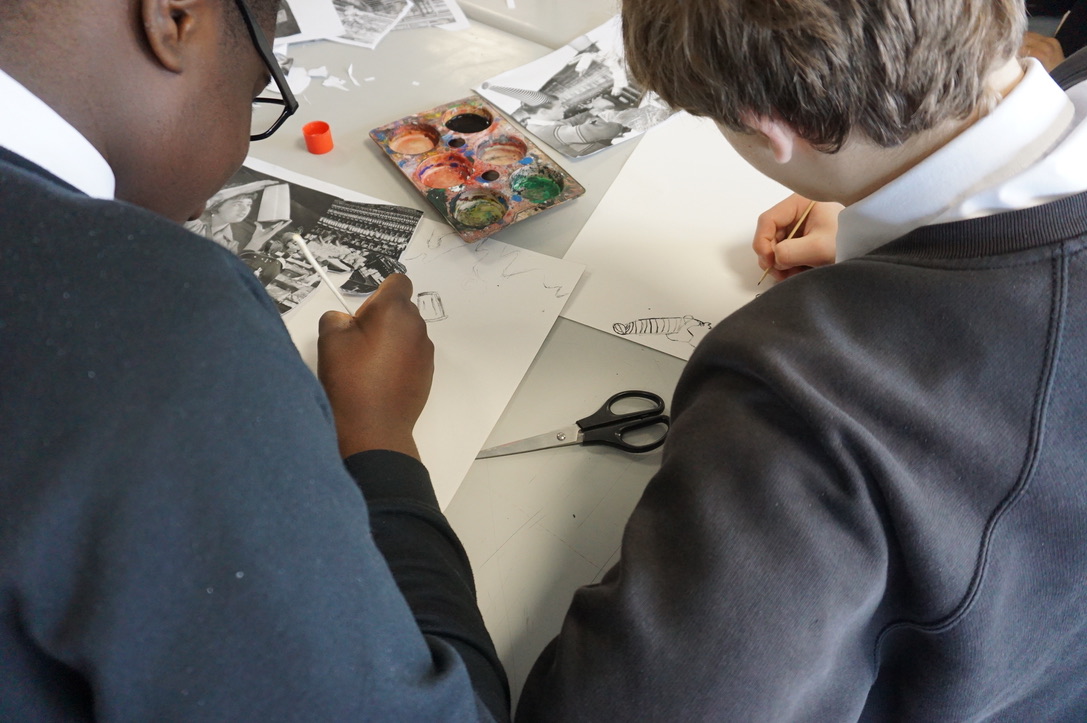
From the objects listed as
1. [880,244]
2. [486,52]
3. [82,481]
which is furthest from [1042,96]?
[486,52]

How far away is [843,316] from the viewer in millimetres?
493

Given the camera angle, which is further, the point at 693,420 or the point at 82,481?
the point at 693,420

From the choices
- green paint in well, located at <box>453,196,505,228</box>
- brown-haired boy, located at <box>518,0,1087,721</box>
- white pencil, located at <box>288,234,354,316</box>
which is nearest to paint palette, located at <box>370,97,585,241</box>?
green paint in well, located at <box>453,196,505,228</box>

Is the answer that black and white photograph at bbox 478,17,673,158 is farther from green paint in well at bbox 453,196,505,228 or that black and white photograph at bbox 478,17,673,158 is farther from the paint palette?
green paint in well at bbox 453,196,505,228

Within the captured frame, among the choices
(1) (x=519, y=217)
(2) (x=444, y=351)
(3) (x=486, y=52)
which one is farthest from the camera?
(3) (x=486, y=52)

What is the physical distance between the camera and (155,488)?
0.31 metres

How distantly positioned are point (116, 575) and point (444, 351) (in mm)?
476

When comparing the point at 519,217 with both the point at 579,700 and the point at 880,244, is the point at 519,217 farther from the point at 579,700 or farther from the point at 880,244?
the point at 579,700

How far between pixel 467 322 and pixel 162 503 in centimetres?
50

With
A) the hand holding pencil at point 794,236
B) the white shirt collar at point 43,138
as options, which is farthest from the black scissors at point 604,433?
the white shirt collar at point 43,138

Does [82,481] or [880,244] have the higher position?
[82,481]

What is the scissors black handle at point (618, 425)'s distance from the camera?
0.68 metres

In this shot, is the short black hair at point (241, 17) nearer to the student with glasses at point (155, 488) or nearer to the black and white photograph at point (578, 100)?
the student with glasses at point (155, 488)

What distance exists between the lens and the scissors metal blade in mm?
682
